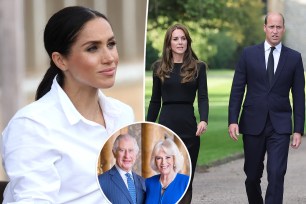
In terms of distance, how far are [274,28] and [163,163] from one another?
4.68 m

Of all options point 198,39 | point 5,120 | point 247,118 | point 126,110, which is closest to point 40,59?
point 5,120

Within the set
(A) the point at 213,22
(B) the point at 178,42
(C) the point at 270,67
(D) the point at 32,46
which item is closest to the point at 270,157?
(C) the point at 270,67

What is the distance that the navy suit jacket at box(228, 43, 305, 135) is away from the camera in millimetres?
5574

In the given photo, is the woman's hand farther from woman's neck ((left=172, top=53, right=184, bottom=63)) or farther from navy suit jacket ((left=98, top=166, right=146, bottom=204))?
navy suit jacket ((left=98, top=166, right=146, bottom=204))

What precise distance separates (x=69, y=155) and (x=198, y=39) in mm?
24781

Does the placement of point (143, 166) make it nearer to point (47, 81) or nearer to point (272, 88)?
point (47, 81)

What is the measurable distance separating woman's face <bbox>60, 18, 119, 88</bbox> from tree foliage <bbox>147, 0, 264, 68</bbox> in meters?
18.7

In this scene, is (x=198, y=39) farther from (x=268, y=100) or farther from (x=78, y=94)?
(x=78, y=94)

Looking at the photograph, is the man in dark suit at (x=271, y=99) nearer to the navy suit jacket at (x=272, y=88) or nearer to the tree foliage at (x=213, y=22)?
the navy suit jacket at (x=272, y=88)

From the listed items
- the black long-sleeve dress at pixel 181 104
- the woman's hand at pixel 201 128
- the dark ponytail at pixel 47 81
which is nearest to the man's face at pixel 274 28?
the black long-sleeve dress at pixel 181 104

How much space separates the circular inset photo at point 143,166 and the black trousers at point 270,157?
4743mm

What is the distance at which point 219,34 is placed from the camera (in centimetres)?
3148

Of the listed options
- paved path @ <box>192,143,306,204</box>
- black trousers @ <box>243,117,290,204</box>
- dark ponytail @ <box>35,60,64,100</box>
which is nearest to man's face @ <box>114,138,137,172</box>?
dark ponytail @ <box>35,60,64,100</box>

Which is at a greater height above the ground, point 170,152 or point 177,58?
point 170,152
